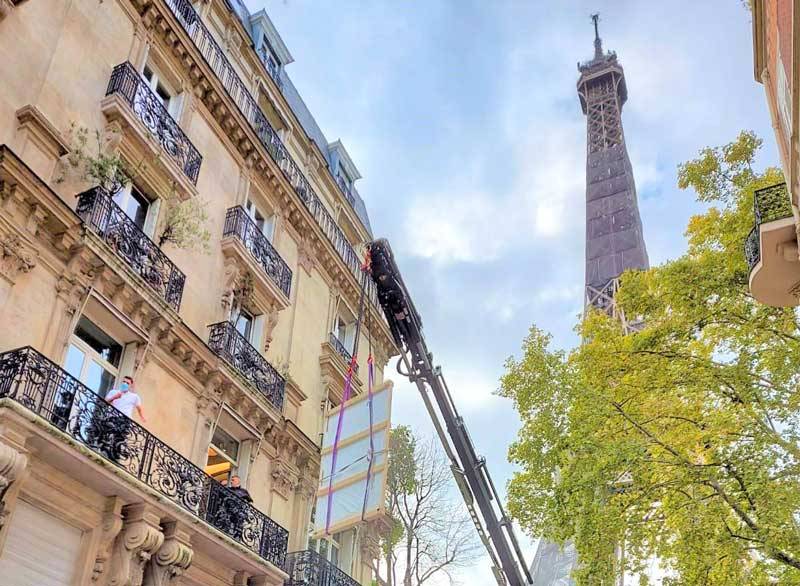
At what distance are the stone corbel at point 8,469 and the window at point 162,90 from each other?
344 inches

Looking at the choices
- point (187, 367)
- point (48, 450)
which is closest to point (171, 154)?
point (187, 367)

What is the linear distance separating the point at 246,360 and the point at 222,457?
210 centimetres

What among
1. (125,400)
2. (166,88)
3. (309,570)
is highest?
(166,88)

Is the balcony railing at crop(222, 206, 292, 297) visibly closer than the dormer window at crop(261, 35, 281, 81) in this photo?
Yes

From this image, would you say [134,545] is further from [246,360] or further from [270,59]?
[270,59]

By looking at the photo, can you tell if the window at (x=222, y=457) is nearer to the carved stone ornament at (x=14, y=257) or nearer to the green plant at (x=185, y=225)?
the green plant at (x=185, y=225)

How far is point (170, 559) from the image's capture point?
1173 centimetres

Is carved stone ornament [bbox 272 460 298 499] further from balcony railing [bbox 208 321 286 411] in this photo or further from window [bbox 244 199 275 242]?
window [bbox 244 199 275 242]

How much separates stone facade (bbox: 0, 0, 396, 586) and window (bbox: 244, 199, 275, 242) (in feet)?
0.18

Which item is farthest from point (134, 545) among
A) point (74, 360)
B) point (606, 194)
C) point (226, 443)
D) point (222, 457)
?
point (606, 194)

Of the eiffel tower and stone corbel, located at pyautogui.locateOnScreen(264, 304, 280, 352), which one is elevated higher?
the eiffel tower

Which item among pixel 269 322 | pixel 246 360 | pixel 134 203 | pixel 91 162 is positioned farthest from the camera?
pixel 269 322


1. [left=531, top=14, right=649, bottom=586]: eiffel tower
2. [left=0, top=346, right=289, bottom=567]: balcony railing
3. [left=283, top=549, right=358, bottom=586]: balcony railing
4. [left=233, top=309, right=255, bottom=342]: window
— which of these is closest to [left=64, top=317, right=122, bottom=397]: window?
[left=0, top=346, right=289, bottom=567]: balcony railing

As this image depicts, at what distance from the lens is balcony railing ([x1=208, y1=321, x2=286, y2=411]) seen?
15.5 metres
